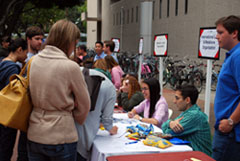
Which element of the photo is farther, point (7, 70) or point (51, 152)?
point (7, 70)

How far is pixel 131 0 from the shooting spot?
97.6 feet

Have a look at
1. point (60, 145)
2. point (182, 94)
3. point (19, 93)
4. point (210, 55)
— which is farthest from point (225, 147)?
point (210, 55)

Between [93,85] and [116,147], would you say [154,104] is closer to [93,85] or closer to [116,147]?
[116,147]

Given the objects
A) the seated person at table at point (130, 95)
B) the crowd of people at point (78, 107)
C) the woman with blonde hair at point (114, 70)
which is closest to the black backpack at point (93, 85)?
the crowd of people at point (78, 107)

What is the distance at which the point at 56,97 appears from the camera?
232cm

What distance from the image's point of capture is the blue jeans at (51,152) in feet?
7.75

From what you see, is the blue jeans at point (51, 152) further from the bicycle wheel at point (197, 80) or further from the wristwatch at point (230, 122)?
the bicycle wheel at point (197, 80)

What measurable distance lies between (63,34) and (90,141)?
1068 millimetres

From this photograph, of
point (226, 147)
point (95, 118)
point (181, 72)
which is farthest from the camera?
point (181, 72)

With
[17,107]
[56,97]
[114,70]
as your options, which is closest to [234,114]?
[56,97]

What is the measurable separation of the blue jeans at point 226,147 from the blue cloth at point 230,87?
0.21 feet

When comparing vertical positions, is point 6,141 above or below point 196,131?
below

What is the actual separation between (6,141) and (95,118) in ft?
4.63

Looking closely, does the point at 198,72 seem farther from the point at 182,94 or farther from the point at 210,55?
the point at 182,94
